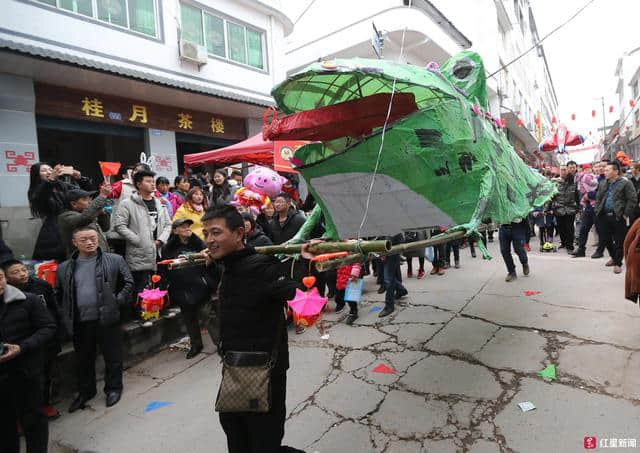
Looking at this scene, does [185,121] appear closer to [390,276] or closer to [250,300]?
[390,276]

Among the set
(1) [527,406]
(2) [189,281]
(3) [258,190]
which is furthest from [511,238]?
(2) [189,281]

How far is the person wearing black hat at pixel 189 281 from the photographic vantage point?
423 cm

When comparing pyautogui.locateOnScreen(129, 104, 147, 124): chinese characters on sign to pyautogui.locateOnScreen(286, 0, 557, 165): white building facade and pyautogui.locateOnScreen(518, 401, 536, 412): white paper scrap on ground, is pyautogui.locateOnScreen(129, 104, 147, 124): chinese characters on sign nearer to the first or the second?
pyautogui.locateOnScreen(286, 0, 557, 165): white building facade

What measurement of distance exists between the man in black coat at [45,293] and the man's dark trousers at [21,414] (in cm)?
35

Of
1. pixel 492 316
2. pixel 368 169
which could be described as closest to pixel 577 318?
pixel 492 316

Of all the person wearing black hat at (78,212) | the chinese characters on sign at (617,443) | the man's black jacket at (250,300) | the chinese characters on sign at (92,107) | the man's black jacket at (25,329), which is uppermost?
the chinese characters on sign at (92,107)

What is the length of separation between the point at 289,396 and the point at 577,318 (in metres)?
3.14

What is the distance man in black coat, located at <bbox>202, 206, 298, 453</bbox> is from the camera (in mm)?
1940

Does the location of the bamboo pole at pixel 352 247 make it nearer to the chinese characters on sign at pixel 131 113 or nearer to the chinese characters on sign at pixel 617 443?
the chinese characters on sign at pixel 617 443

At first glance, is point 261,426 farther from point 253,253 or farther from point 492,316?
point 492,316

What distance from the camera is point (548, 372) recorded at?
3.16 meters

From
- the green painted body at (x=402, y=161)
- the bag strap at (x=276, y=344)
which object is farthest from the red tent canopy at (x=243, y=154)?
the bag strap at (x=276, y=344)

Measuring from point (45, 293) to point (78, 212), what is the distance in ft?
3.17

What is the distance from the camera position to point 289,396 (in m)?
3.27
